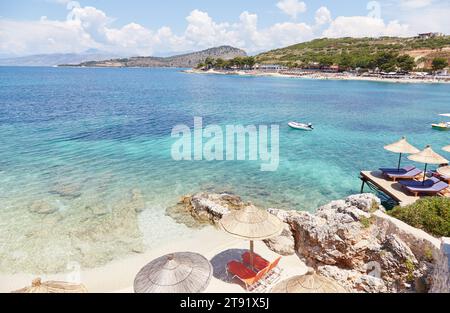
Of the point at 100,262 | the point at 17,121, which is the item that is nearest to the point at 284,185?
the point at 100,262

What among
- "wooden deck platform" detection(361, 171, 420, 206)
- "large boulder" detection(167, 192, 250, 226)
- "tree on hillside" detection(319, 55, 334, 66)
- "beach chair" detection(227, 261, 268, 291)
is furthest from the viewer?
"tree on hillside" detection(319, 55, 334, 66)

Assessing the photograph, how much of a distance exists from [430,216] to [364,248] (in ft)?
9.05

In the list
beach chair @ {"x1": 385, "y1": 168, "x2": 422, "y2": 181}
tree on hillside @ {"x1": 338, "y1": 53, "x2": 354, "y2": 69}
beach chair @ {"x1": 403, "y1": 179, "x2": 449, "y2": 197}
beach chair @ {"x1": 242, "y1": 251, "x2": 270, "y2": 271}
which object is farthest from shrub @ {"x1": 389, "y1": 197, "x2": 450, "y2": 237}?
tree on hillside @ {"x1": 338, "y1": 53, "x2": 354, "y2": 69}

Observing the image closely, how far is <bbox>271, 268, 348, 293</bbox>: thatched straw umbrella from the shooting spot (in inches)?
281

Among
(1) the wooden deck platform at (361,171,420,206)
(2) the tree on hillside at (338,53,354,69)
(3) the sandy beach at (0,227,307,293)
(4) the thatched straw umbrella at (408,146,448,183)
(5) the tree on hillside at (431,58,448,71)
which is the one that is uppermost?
(2) the tree on hillside at (338,53,354,69)

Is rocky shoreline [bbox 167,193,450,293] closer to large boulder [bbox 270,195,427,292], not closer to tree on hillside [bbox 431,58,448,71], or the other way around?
large boulder [bbox 270,195,427,292]

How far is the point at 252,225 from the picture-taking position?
32.3 feet

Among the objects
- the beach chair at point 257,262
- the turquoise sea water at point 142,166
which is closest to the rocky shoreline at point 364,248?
the beach chair at point 257,262

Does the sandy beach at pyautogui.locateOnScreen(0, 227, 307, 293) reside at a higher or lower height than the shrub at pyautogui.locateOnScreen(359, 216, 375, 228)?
lower

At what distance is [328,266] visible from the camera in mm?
11508

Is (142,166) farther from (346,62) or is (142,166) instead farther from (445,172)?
(346,62)

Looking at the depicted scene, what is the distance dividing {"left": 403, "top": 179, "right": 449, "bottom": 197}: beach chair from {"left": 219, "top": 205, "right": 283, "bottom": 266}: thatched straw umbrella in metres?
10.9

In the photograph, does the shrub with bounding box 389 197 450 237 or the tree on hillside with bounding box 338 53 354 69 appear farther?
the tree on hillside with bounding box 338 53 354 69
